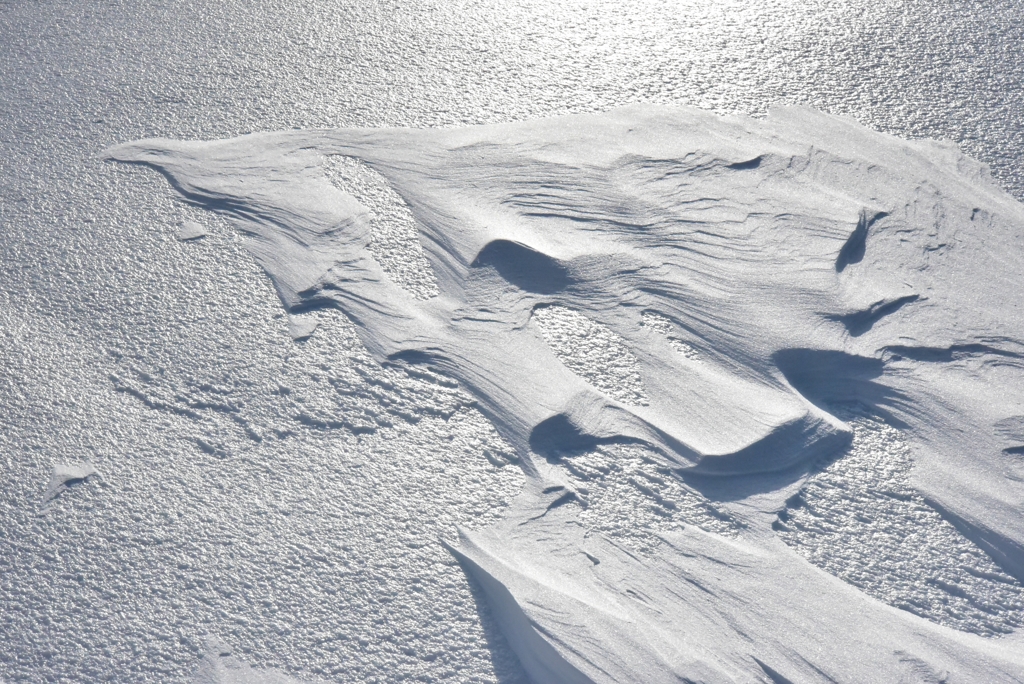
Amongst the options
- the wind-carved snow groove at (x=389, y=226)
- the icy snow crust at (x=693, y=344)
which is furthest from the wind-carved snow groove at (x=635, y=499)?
the wind-carved snow groove at (x=389, y=226)

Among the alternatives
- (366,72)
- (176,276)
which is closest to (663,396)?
(176,276)

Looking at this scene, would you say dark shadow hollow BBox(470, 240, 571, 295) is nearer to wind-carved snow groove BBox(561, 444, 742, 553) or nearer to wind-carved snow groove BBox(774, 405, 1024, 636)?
wind-carved snow groove BBox(561, 444, 742, 553)

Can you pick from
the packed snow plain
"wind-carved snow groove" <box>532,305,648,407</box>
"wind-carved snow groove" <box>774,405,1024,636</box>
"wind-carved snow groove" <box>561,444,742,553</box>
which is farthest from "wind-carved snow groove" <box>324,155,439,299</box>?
"wind-carved snow groove" <box>774,405,1024,636</box>

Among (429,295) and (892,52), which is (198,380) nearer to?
(429,295)

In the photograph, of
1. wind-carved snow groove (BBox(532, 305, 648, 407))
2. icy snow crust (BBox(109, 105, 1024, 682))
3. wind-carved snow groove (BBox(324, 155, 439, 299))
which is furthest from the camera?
wind-carved snow groove (BBox(324, 155, 439, 299))

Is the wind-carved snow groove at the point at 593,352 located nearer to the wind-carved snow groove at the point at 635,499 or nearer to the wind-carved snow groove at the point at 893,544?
the wind-carved snow groove at the point at 635,499
